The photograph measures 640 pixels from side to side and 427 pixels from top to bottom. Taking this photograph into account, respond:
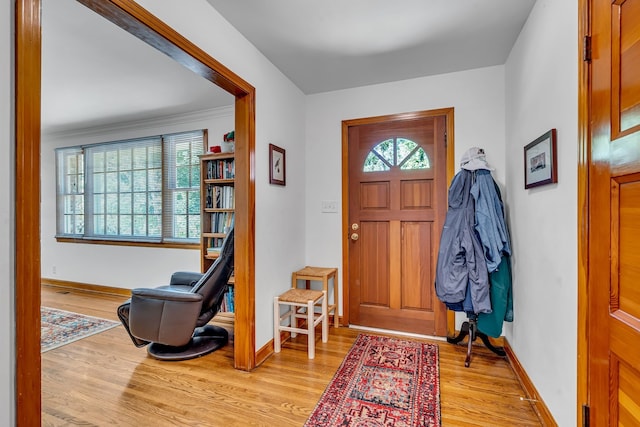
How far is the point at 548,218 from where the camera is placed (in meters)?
1.60

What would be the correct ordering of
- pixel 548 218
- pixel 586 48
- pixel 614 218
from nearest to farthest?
pixel 614 218, pixel 586 48, pixel 548 218

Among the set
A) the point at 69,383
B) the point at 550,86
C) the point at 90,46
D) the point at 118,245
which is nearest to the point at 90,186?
the point at 118,245

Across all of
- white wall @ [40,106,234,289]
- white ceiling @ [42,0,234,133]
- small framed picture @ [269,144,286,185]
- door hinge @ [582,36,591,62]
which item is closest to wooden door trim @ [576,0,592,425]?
door hinge @ [582,36,591,62]

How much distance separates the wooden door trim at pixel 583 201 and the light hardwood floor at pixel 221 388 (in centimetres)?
62

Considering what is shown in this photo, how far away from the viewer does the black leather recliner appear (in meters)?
2.23

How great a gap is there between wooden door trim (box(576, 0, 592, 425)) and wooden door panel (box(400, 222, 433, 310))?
1.50 m

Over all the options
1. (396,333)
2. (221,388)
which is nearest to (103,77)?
(221,388)

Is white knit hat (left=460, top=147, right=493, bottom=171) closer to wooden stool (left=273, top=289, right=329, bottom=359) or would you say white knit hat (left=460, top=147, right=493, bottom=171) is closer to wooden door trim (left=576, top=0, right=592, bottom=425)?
wooden door trim (left=576, top=0, right=592, bottom=425)

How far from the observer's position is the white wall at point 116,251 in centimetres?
377

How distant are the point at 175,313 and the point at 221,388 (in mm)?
658

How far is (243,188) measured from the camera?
2182mm

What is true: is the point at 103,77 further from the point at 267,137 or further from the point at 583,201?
the point at 583,201

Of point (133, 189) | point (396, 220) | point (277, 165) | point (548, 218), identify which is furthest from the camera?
point (133, 189)

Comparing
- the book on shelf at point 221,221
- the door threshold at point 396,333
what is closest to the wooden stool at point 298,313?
the door threshold at point 396,333
